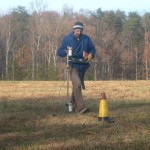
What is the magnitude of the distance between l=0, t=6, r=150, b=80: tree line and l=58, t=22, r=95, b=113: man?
188 ft

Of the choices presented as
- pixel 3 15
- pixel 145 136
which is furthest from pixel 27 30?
pixel 145 136

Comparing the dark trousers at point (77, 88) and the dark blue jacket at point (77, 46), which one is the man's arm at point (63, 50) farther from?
the dark trousers at point (77, 88)

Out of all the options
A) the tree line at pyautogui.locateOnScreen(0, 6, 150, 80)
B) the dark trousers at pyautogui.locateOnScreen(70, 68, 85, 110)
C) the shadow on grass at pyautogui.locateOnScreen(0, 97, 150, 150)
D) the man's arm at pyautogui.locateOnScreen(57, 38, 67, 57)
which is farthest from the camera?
the tree line at pyautogui.locateOnScreen(0, 6, 150, 80)

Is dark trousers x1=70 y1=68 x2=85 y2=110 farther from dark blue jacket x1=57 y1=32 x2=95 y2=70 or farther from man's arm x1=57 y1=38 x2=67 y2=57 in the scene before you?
man's arm x1=57 y1=38 x2=67 y2=57

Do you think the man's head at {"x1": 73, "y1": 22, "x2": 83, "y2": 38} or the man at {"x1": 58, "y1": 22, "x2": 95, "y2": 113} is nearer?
the man at {"x1": 58, "y1": 22, "x2": 95, "y2": 113}

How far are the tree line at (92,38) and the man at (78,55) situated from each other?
2258 inches

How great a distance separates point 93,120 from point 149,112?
1851 millimetres

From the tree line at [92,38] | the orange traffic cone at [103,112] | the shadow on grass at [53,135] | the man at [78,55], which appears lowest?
the shadow on grass at [53,135]

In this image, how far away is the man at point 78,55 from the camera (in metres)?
10.3

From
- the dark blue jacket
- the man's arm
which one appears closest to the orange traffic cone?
the dark blue jacket

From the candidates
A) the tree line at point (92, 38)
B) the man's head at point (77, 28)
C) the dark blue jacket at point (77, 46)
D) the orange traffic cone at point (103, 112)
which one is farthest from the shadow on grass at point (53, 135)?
the tree line at point (92, 38)

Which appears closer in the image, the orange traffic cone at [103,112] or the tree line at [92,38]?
the orange traffic cone at [103,112]

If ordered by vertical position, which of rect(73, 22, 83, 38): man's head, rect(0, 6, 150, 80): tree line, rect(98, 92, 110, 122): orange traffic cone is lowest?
rect(98, 92, 110, 122): orange traffic cone

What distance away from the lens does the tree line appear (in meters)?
75.2
